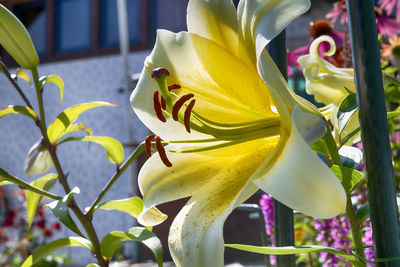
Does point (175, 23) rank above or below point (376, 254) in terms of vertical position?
above

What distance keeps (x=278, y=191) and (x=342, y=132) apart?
0.44 feet

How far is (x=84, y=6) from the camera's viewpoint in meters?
5.42

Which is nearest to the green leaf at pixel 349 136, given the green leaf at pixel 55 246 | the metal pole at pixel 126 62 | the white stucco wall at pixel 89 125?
the green leaf at pixel 55 246

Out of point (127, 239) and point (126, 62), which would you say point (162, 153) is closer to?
point (127, 239)

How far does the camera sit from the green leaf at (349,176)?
25cm

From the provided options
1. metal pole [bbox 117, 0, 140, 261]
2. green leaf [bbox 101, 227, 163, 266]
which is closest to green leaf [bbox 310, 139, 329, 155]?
green leaf [bbox 101, 227, 163, 266]

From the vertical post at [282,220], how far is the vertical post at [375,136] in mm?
125

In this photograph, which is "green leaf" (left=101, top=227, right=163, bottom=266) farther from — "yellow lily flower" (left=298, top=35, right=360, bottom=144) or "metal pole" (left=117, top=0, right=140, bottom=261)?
"metal pole" (left=117, top=0, right=140, bottom=261)

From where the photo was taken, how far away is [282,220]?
1.10 feet

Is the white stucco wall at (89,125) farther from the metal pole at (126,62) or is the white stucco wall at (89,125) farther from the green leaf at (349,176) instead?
the green leaf at (349,176)

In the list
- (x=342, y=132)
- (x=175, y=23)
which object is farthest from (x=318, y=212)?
(x=175, y=23)

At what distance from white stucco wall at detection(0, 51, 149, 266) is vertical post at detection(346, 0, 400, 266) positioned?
448 centimetres

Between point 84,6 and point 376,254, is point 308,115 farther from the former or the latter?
point 84,6

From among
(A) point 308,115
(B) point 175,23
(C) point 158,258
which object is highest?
(B) point 175,23
